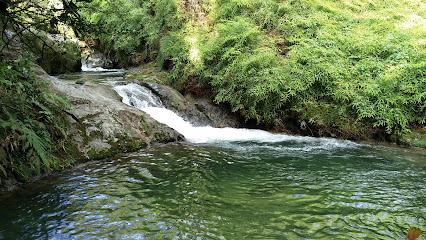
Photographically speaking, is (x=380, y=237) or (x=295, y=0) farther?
(x=295, y=0)

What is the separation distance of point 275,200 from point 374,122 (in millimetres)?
6303

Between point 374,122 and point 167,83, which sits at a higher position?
point 167,83

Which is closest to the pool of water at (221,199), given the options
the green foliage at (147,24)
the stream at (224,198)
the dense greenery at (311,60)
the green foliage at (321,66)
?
the stream at (224,198)

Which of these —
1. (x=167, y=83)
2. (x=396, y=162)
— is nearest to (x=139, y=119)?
(x=167, y=83)

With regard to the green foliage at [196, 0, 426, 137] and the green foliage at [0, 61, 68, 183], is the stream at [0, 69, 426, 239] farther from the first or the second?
the green foliage at [196, 0, 426, 137]

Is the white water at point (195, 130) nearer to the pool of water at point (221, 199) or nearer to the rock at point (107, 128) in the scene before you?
the rock at point (107, 128)

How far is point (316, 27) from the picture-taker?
10883 mm

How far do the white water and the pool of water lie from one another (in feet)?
6.46

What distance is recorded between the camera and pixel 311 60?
9.48 meters

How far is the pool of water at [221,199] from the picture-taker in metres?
3.46

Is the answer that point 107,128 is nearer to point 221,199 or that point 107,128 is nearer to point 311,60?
point 221,199

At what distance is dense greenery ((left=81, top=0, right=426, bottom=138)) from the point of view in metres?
8.77

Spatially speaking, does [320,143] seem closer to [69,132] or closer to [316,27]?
[316,27]

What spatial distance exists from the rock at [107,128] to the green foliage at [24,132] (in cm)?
82
